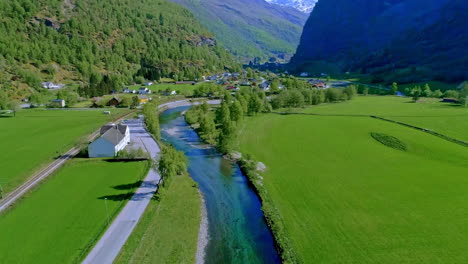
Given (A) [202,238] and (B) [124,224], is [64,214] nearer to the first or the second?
(B) [124,224]

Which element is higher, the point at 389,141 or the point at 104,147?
the point at 389,141

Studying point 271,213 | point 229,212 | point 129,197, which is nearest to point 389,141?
point 271,213

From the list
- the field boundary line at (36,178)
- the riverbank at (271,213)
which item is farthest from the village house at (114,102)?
the riverbank at (271,213)

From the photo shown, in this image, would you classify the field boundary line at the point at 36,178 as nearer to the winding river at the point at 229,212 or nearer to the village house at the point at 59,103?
the winding river at the point at 229,212

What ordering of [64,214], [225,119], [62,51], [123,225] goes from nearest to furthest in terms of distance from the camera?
[123,225] → [64,214] → [225,119] → [62,51]

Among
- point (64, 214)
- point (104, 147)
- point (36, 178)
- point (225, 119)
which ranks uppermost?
point (225, 119)

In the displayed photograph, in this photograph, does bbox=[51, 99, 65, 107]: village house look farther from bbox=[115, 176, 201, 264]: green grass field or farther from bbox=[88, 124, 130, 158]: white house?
bbox=[115, 176, 201, 264]: green grass field

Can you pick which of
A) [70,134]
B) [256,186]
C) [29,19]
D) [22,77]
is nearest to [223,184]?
[256,186]
